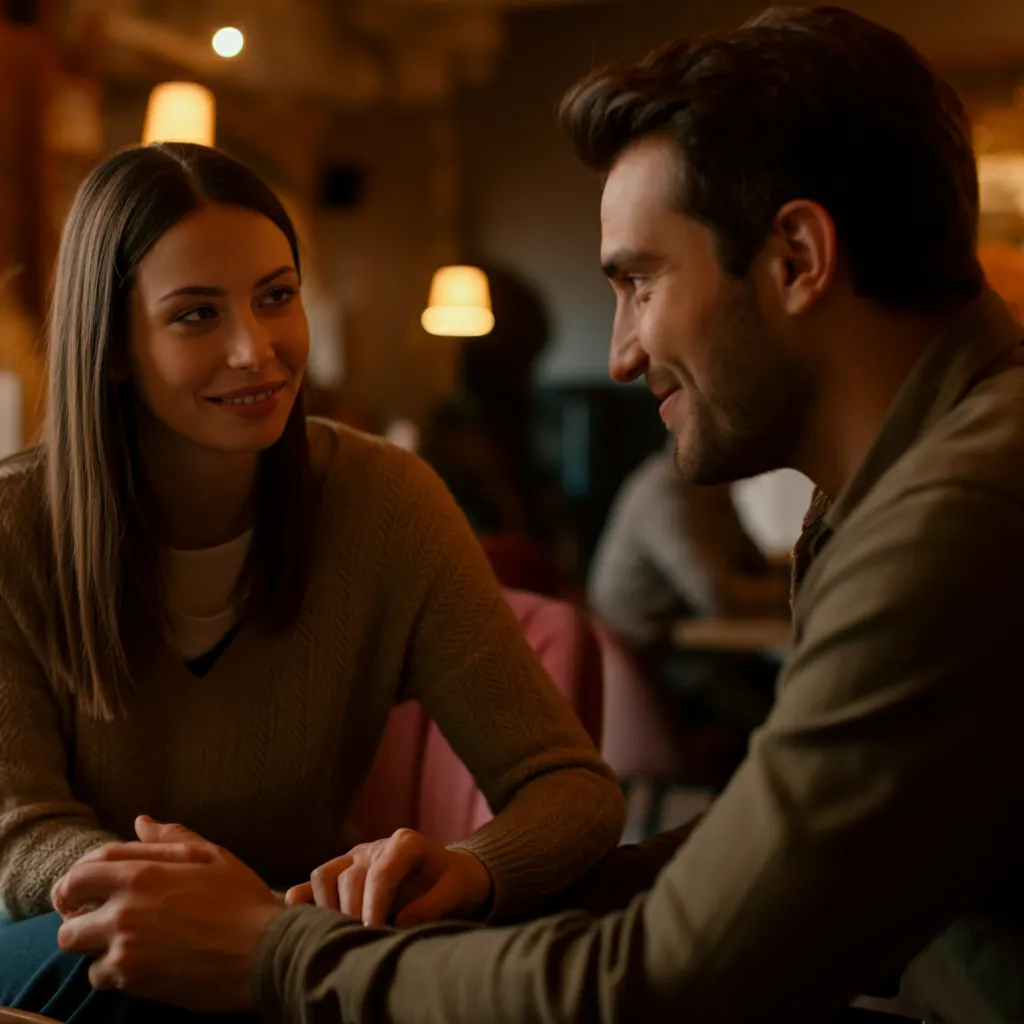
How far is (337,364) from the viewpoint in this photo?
307 inches

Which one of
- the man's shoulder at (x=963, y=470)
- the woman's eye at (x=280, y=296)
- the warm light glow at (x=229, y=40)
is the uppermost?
the warm light glow at (x=229, y=40)

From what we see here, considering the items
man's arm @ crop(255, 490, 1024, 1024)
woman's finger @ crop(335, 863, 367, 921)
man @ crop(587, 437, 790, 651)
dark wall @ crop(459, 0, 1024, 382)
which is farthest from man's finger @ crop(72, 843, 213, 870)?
dark wall @ crop(459, 0, 1024, 382)

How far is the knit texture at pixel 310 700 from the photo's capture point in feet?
4.65

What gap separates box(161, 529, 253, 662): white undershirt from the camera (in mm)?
1489

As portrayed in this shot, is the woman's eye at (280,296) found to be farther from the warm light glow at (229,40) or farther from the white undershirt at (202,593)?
the warm light glow at (229,40)

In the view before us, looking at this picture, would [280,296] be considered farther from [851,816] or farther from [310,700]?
[851,816]

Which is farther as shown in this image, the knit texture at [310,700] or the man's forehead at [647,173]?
the knit texture at [310,700]

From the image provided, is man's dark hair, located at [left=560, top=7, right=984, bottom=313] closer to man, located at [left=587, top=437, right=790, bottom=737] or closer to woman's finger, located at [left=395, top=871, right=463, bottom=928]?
woman's finger, located at [left=395, top=871, right=463, bottom=928]

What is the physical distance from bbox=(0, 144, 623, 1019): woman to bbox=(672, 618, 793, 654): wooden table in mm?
1872

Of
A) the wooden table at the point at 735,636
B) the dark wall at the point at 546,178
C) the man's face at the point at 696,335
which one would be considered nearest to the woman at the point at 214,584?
the man's face at the point at 696,335

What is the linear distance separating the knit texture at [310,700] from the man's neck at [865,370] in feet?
1.72

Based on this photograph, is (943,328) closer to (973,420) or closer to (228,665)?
(973,420)

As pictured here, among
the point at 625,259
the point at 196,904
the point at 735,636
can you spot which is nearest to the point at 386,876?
the point at 196,904

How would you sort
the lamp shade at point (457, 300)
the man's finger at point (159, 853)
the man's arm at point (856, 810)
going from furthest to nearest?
1. the lamp shade at point (457, 300)
2. the man's finger at point (159, 853)
3. the man's arm at point (856, 810)
